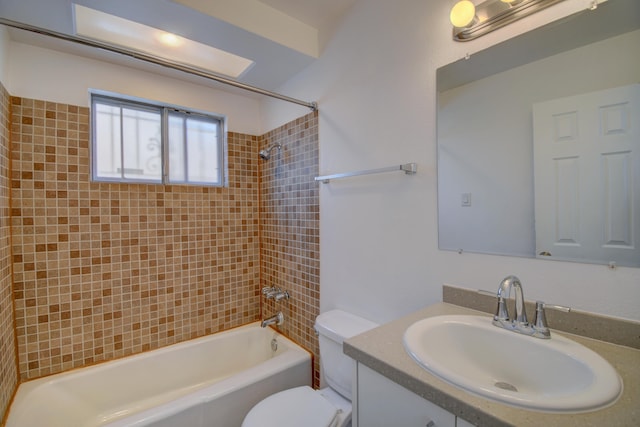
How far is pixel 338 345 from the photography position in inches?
57.0

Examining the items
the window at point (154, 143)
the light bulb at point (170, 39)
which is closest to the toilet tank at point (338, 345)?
the window at point (154, 143)

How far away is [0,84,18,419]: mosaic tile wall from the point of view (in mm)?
1406

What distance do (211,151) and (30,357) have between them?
180cm

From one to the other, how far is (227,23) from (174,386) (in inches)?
96.0

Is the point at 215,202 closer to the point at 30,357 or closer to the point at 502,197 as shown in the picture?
the point at 30,357

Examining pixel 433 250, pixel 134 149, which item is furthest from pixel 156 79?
pixel 433 250

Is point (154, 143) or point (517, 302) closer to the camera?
point (517, 302)

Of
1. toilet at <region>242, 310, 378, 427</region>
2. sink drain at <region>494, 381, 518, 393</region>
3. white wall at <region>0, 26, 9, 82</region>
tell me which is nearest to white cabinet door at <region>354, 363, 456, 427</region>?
sink drain at <region>494, 381, 518, 393</region>

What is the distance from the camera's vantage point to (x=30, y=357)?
65.3 inches

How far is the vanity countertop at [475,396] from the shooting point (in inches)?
20.8

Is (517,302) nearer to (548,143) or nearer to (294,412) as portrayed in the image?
(548,143)

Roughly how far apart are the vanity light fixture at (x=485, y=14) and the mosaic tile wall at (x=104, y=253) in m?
1.88

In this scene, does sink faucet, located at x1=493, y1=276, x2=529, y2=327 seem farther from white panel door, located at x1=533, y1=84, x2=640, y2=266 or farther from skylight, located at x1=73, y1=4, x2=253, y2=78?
skylight, located at x1=73, y1=4, x2=253, y2=78

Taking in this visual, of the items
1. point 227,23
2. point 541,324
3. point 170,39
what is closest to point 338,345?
point 541,324
